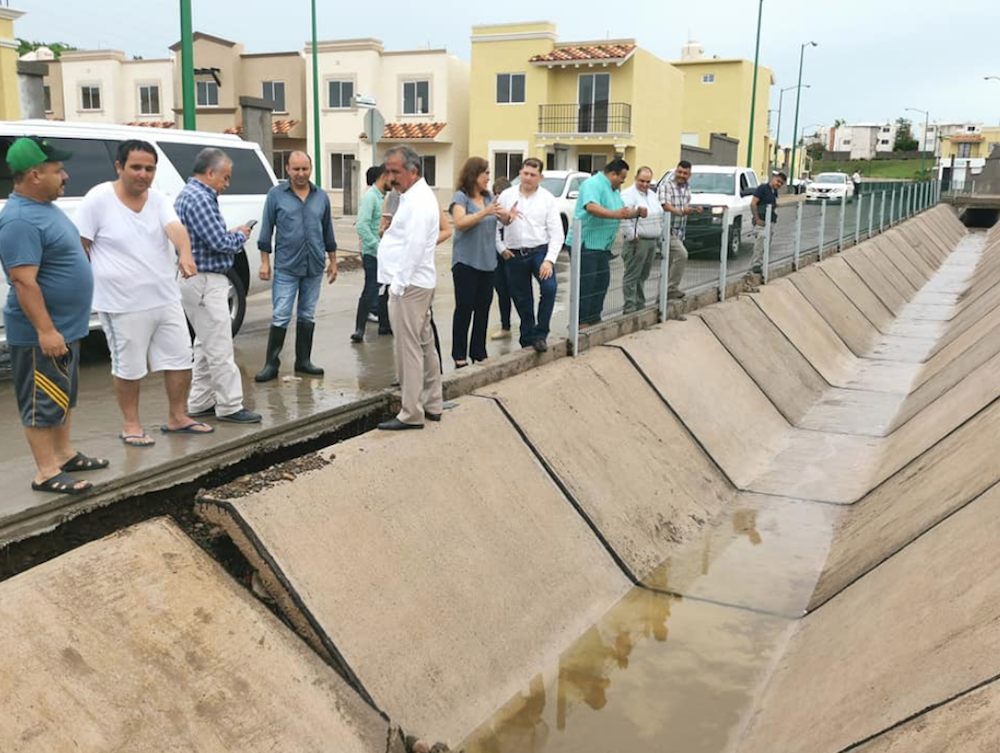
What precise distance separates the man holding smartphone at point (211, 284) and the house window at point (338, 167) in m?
38.2

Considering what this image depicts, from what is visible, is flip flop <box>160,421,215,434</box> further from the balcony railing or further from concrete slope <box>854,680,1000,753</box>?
the balcony railing

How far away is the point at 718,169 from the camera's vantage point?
64.9 ft

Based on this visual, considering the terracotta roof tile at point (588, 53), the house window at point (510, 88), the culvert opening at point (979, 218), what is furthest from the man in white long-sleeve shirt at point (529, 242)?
the culvert opening at point (979, 218)

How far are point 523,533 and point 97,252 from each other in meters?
2.96

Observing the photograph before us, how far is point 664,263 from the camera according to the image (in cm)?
1024

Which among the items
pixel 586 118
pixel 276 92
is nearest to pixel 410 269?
pixel 586 118

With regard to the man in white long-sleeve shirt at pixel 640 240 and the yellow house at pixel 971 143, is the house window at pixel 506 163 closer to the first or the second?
the man in white long-sleeve shirt at pixel 640 240

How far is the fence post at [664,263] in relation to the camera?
10.1 metres

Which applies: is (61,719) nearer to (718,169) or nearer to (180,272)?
(180,272)

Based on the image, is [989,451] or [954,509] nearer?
[954,509]

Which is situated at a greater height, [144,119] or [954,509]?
[144,119]

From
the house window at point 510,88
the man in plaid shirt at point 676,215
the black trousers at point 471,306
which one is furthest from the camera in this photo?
the house window at point 510,88

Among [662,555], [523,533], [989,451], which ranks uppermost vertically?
[989,451]

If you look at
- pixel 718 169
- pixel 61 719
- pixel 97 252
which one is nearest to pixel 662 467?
pixel 97 252
